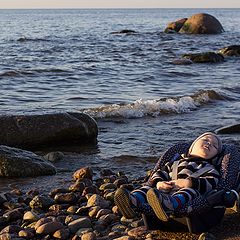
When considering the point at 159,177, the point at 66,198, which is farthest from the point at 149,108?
the point at 159,177

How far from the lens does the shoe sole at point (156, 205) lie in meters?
4.92

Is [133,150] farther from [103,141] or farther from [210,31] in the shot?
[210,31]

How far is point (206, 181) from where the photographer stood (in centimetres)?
544

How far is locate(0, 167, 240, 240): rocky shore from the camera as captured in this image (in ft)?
17.6

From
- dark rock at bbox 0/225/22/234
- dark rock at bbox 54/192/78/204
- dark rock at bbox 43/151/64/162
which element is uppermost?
dark rock at bbox 0/225/22/234

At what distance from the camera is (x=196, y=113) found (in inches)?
515

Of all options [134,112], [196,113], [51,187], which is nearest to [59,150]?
[51,187]

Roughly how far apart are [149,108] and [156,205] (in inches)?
322

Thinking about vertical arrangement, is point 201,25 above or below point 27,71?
below

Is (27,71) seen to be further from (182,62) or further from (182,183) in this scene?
(182,183)

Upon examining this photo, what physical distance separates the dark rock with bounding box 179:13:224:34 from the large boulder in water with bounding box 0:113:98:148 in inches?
1363

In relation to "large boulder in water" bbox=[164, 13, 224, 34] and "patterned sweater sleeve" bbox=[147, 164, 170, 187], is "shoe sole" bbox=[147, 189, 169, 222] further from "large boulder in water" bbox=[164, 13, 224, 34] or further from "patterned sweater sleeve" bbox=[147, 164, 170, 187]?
"large boulder in water" bbox=[164, 13, 224, 34]

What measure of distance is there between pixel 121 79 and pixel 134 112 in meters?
6.06

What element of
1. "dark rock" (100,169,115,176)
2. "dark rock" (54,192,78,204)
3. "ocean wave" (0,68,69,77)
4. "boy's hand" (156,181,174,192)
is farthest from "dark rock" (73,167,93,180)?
"ocean wave" (0,68,69,77)
